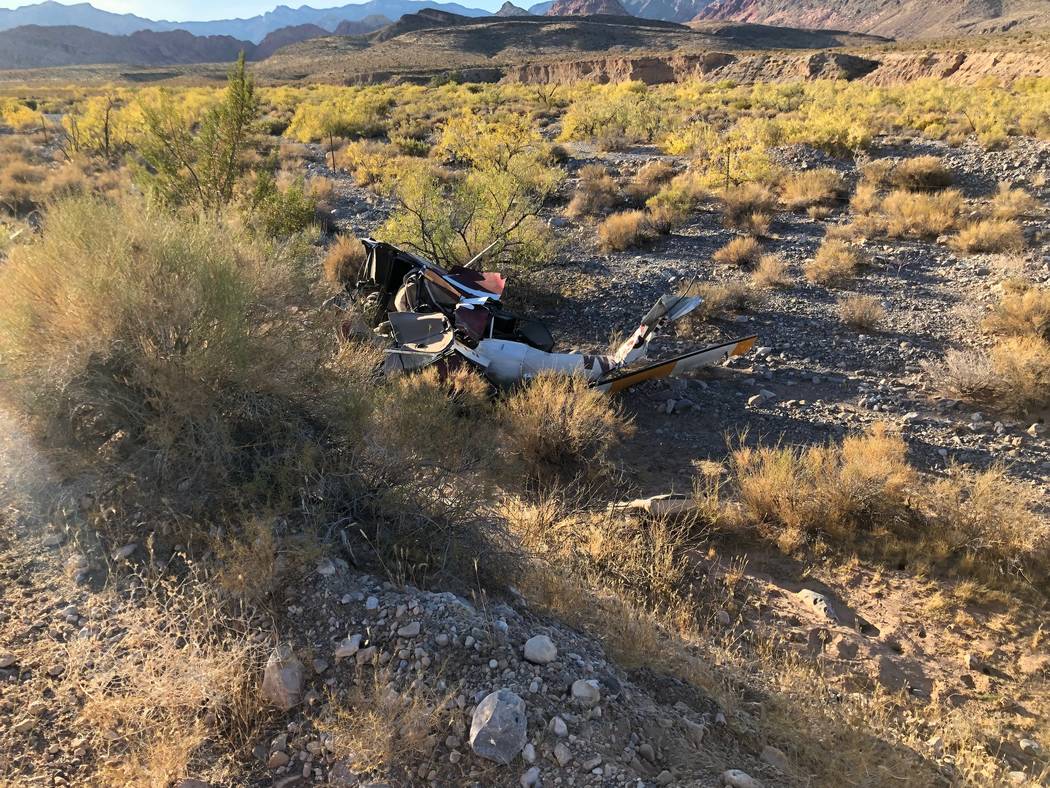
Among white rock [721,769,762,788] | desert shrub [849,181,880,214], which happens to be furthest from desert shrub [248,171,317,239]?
desert shrub [849,181,880,214]

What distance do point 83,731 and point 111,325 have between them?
203cm

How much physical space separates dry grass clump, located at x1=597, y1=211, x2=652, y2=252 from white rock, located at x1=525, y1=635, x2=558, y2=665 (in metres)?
9.44

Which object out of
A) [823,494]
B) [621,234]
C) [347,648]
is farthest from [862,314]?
[347,648]

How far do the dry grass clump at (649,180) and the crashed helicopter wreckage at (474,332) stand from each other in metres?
7.79

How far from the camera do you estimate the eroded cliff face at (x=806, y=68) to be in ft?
110

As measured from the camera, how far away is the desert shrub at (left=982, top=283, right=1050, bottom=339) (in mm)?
7027

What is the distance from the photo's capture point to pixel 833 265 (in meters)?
9.55

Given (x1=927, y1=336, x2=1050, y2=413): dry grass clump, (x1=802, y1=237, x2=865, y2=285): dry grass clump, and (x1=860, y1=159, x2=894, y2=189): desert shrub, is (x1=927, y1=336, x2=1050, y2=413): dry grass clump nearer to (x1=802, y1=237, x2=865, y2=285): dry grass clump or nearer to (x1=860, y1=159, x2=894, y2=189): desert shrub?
(x1=802, y1=237, x2=865, y2=285): dry grass clump

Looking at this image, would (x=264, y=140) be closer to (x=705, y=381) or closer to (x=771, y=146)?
(x=771, y=146)

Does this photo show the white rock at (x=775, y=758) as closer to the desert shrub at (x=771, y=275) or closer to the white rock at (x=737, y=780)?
the white rock at (x=737, y=780)

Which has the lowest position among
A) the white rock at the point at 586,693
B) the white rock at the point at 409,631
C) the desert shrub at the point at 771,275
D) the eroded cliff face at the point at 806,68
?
the white rock at the point at 586,693

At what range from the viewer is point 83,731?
Result: 229cm

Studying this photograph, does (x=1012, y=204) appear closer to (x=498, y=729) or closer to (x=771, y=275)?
(x=771, y=275)

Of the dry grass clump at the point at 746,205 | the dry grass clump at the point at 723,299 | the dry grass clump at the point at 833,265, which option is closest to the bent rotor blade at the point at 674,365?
the dry grass clump at the point at 723,299
